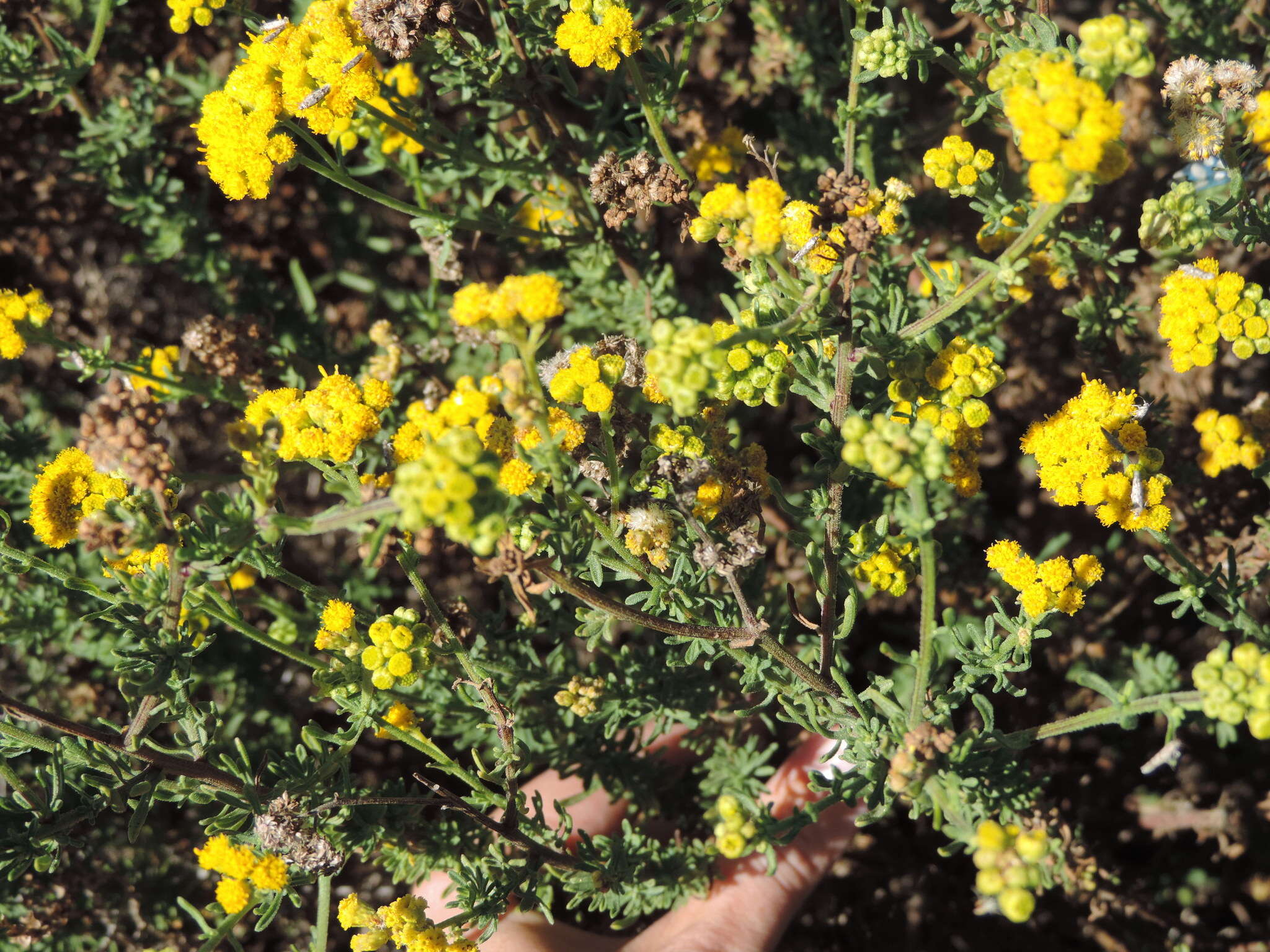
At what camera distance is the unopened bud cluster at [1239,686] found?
7.61ft

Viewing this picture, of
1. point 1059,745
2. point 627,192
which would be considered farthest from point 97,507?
point 1059,745

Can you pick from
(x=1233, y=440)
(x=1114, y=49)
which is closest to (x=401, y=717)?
(x=1114, y=49)

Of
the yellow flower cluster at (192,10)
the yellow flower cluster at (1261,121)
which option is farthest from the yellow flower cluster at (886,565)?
the yellow flower cluster at (192,10)

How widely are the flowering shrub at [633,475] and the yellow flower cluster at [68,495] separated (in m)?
0.02

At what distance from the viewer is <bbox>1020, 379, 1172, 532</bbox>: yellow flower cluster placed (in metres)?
3.04

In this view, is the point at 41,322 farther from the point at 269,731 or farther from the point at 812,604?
the point at 812,604

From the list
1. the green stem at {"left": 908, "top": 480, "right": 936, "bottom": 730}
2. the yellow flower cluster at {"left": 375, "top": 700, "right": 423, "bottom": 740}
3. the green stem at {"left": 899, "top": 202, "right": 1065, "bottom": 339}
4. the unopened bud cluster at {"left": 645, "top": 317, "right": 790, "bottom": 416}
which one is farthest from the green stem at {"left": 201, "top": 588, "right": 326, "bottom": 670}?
the green stem at {"left": 899, "top": 202, "right": 1065, "bottom": 339}

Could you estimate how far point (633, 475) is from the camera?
9.63 feet

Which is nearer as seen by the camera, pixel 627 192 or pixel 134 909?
pixel 627 192

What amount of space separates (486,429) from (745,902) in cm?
280

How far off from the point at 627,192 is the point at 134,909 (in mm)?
4208

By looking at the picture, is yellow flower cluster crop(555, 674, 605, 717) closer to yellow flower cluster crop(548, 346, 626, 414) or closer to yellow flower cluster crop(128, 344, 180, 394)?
yellow flower cluster crop(548, 346, 626, 414)

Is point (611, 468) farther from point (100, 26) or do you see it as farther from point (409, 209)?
point (100, 26)

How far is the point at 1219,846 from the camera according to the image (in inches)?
183
